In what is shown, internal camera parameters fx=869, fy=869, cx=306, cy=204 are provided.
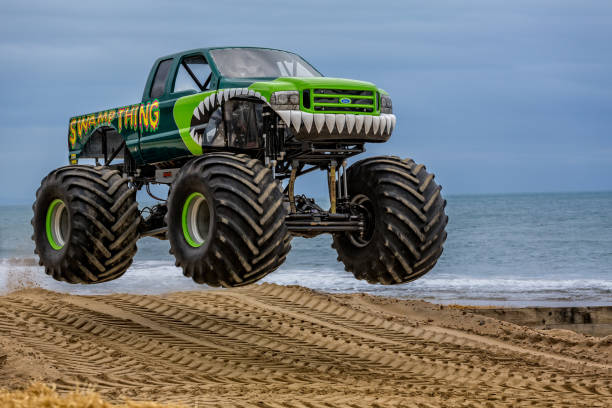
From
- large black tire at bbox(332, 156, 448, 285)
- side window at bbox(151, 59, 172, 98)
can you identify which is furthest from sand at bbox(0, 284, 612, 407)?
side window at bbox(151, 59, 172, 98)

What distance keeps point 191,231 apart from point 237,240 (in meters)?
0.85

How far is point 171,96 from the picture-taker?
35.0ft

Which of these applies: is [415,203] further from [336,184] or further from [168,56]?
[168,56]

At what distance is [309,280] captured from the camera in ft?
95.9

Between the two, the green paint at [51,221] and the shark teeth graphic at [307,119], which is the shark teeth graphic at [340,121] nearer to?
the shark teeth graphic at [307,119]

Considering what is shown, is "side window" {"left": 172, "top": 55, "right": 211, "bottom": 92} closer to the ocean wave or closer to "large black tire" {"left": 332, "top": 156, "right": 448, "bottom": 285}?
"large black tire" {"left": 332, "top": 156, "right": 448, "bottom": 285}

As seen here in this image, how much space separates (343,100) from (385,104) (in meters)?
0.72

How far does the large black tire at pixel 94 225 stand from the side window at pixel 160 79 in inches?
46.5

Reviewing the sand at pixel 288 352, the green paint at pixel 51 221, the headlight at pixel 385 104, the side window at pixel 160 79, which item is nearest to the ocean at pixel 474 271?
the sand at pixel 288 352

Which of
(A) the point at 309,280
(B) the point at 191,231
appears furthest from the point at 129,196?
(A) the point at 309,280

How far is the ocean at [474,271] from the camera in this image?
969 inches

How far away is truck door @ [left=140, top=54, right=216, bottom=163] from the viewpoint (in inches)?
408

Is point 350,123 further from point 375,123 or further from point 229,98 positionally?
point 229,98

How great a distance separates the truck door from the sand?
8.75ft
